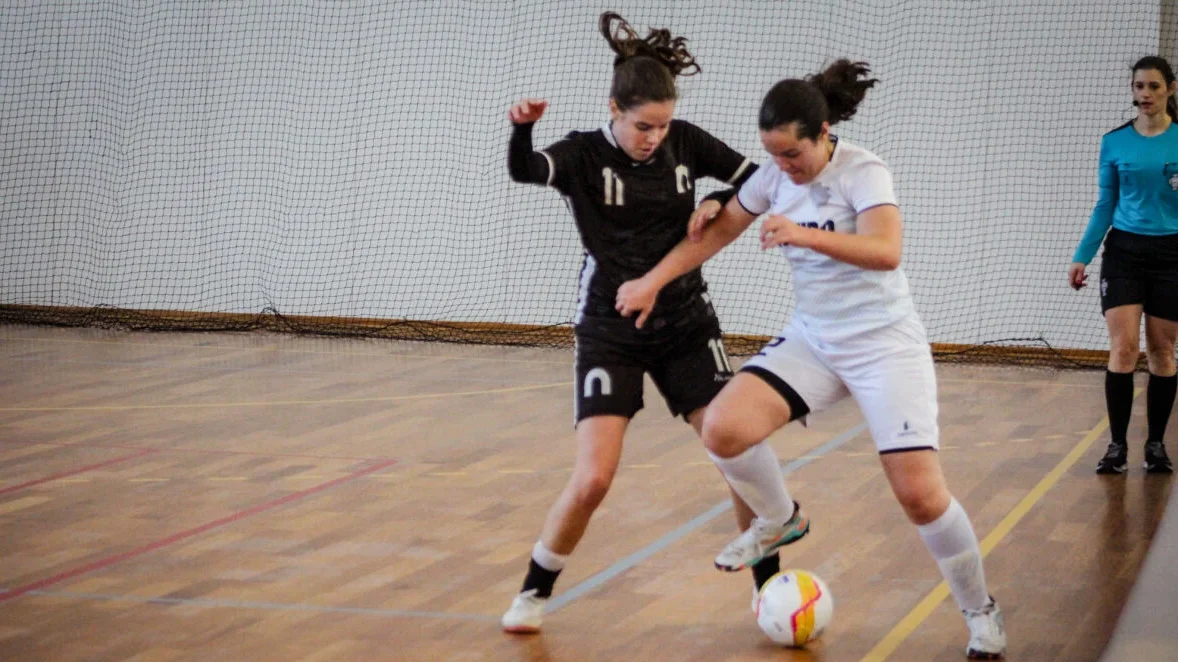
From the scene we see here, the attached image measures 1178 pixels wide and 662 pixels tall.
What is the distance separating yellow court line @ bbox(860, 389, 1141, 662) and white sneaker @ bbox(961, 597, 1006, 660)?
0.22m

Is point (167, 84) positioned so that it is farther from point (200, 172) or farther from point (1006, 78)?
point (1006, 78)

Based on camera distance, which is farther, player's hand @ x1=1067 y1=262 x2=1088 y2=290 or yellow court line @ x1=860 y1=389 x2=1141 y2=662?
player's hand @ x1=1067 y1=262 x2=1088 y2=290

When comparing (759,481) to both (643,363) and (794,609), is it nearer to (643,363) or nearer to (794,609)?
(794,609)

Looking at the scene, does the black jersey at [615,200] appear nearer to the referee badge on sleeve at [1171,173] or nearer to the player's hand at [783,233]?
the player's hand at [783,233]

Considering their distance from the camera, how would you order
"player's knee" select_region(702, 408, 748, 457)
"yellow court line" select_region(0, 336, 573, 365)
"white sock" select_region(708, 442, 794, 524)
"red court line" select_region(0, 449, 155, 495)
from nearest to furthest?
"player's knee" select_region(702, 408, 748, 457) < "white sock" select_region(708, 442, 794, 524) < "red court line" select_region(0, 449, 155, 495) < "yellow court line" select_region(0, 336, 573, 365)

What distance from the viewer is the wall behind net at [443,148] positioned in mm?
9648

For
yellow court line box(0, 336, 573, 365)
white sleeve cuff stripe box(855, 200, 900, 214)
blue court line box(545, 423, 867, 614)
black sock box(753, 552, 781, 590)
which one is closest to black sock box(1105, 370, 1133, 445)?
blue court line box(545, 423, 867, 614)

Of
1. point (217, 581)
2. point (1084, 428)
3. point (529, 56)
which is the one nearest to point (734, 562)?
point (217, 581)

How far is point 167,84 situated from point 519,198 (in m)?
3.10

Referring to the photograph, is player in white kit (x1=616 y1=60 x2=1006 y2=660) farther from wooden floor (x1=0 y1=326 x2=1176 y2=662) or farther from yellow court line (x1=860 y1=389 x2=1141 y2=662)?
wooden floor (x1=0 y1=326 x2=1176 y2=662)

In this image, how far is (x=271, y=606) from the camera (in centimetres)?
429

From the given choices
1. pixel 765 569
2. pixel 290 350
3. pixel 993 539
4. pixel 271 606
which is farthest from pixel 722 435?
pixel 290 350

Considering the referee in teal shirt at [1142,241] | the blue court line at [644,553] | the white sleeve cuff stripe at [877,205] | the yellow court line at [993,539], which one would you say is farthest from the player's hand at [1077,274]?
the white sleeve cuff stripe at [877,205]

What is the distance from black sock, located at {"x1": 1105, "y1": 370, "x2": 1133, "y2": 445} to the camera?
6094 mm
